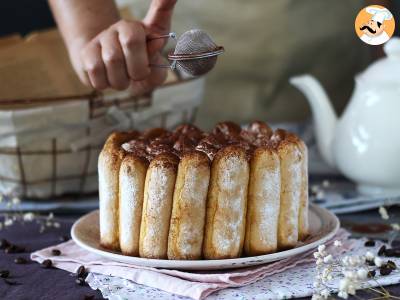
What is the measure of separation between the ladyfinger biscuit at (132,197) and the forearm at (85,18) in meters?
0.36

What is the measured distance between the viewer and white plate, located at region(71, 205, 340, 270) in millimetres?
875

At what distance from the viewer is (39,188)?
4.33 feet

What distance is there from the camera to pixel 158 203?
918 mm

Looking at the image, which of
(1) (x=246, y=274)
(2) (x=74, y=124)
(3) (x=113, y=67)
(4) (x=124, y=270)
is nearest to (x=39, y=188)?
(2) (x=74, y=124)

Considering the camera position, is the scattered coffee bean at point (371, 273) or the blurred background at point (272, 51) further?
the blurred background at point (272, 51)

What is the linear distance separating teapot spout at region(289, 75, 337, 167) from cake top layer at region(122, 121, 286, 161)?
34 cm

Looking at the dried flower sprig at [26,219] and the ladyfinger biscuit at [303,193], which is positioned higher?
the ladyfinger biscuit at [303,193]

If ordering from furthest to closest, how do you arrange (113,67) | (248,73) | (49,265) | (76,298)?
(248,73) < (113,67) < (49,265) < (76,298)

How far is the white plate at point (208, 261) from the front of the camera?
0.88 metres

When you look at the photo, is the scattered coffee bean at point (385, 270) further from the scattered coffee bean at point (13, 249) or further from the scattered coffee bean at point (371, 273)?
the scattered coffee bean at point (13, 249)

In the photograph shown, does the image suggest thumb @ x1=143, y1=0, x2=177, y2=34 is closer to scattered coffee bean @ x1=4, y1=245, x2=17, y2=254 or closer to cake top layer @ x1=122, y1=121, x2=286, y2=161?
cake top layer @ x1=122, y1=121, x2=286, y2=161

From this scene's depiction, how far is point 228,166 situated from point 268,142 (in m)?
0.12

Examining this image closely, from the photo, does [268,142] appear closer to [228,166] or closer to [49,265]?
[228,166]

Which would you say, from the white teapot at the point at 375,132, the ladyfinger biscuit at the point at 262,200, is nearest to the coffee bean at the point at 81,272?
the ladyfinger biscuit at the point at 262,200
